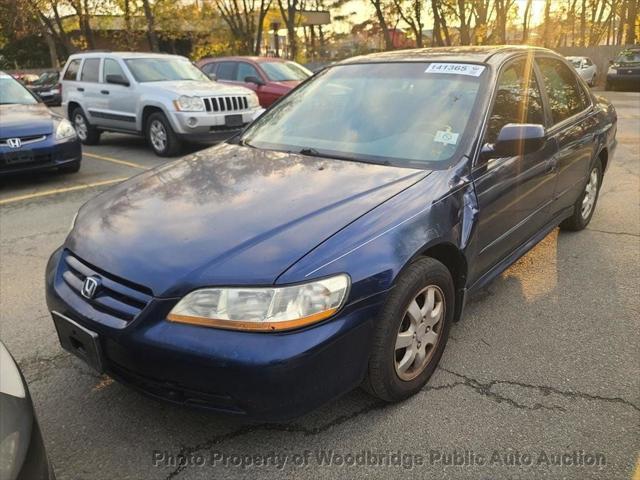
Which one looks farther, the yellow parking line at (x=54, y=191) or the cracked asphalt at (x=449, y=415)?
the yellow parking line at (x=54, y=191)

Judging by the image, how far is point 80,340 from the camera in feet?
7.34

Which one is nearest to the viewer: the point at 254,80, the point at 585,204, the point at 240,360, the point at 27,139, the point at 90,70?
the point at 240,360

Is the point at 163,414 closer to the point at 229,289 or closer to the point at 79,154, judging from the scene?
the point at 229,289

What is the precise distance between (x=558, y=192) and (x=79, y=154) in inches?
239

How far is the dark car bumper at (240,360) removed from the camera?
194 cm

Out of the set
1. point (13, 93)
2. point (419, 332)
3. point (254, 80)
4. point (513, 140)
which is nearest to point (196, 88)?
point (254, 80)

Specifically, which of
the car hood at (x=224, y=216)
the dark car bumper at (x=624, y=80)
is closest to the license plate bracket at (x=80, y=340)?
the car hood at (x=224, y=216)

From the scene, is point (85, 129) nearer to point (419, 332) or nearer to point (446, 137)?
point (446, 137)

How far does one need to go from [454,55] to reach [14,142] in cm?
537

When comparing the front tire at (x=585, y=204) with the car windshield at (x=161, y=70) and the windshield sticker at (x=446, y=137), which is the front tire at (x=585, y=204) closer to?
the windshield sticker at (x=446, y=137)

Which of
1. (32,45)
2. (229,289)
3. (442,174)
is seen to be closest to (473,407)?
(442,174)

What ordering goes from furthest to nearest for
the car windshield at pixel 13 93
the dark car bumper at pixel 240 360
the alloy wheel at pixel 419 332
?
the car windshield at pixel 13 93 < the alloy wheel at pixel 419 332 < the dark car bumper at pixel 240 360

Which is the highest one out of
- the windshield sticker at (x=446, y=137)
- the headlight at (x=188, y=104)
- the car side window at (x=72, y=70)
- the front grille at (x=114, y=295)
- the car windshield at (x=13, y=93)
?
the car side window at (x=72, y=70)

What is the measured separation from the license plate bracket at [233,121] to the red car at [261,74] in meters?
2.26
